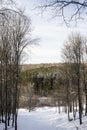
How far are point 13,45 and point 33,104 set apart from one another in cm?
5840

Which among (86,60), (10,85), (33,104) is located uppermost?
(86,60)

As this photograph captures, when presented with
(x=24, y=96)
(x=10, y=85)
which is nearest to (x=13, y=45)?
(x=10, y=85)

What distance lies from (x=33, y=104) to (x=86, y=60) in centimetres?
5145

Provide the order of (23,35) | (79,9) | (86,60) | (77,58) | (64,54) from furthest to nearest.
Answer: (64,54) → (86,60) → (77,58) → (23,35) → (79,9)

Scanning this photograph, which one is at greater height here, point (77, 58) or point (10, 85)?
point (77, 58)

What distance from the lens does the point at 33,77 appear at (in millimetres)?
113875

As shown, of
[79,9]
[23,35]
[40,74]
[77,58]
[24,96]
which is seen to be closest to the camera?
[79,9]

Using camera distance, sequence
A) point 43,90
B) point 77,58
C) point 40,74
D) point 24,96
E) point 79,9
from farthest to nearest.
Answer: point 40,74 → point 43,90 → point 24,96 → point 77,58 → point 79,9

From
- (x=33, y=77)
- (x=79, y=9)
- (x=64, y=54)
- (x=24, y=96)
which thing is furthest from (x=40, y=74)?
(x=79, y=9)

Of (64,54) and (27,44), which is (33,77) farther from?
(27,44)

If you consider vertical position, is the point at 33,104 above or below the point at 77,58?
below

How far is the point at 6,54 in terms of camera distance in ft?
79.8

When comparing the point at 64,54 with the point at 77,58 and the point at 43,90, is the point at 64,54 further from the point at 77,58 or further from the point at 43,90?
the point at 43,90

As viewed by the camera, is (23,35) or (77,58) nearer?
(23,35)
